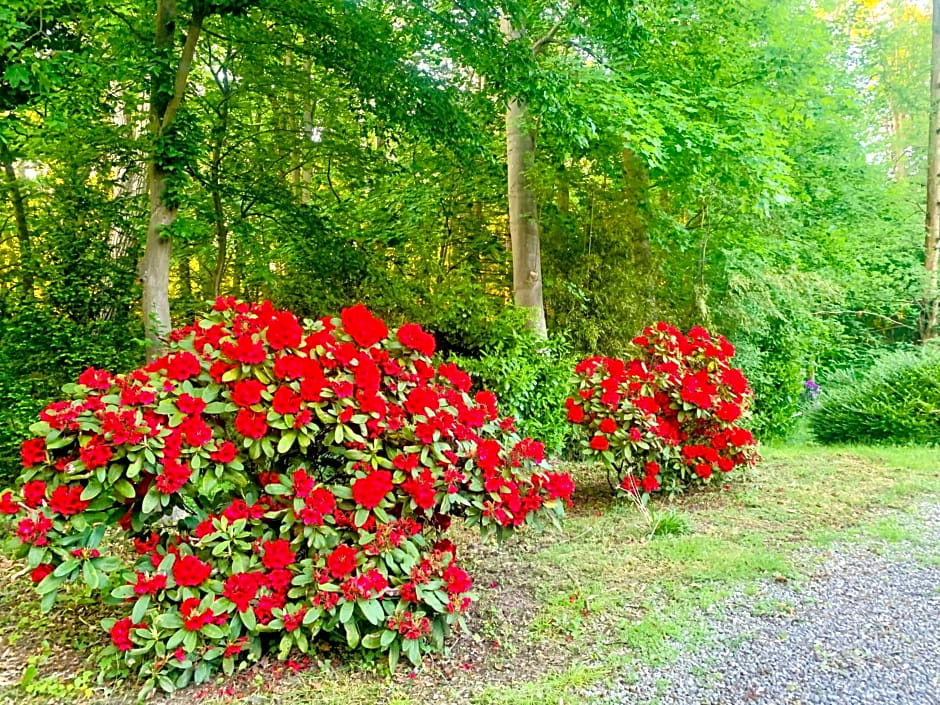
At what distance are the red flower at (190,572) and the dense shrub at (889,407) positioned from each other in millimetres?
6130

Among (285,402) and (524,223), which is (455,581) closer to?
(285,402)

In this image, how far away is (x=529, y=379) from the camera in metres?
4.73

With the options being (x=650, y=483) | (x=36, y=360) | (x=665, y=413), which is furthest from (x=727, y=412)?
(x=36, y=360)

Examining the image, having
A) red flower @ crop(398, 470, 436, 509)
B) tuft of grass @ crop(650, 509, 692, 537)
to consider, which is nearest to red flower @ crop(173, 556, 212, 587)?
red flower @ crop(398, 470, 436, 509)

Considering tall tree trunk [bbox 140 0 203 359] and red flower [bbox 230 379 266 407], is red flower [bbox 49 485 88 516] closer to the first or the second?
red flower [bbox 230 379 266 407]

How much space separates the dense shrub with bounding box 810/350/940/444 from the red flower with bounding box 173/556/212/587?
6130mm

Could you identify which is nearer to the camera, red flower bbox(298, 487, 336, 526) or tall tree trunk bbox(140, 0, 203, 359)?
red flower bbox(298, 487, 336, 526)

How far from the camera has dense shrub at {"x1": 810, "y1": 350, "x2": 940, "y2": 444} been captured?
19.1 ft

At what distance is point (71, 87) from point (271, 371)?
2022 mm

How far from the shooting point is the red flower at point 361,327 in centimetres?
227

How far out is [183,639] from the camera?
75.4 inches

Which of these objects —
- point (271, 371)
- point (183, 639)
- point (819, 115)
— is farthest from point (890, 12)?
point (183, 639)

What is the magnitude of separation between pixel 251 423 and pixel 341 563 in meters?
0.53

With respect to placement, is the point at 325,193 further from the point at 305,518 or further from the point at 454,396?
the point at 305,518
